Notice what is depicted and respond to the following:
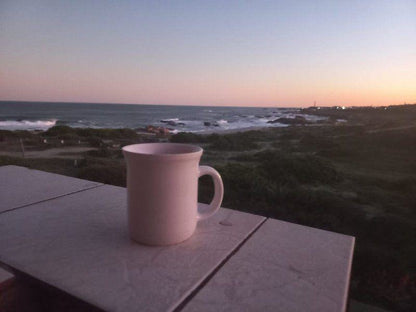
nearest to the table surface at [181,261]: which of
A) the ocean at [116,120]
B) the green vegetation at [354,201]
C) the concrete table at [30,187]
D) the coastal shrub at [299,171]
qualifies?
the concrete table at [30,187]

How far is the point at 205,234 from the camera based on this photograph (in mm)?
802

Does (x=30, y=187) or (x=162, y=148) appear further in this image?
(x=30, y=187)

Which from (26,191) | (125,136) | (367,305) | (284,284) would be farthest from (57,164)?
(125,136)

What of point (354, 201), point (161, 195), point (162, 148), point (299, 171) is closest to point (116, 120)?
point (299, 171)

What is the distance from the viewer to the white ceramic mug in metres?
0.67

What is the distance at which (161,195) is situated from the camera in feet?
2.20

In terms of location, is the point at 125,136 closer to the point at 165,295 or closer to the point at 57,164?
the point at 57,164

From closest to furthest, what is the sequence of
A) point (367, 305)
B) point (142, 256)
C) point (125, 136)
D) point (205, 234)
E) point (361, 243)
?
point (142, 256), point (205, 234), point (367, 305), point (361, 243), point (125, 136)

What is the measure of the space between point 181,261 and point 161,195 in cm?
16

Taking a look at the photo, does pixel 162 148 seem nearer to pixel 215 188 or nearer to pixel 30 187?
pixel 215 188

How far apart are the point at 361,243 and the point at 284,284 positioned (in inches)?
96.8

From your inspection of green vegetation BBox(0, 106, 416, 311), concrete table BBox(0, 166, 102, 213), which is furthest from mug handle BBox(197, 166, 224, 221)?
green vegetation BBox(0, 106, 416, 311)

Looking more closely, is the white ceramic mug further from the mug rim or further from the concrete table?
the concrete table

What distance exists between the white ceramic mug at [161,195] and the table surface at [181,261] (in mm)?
41
